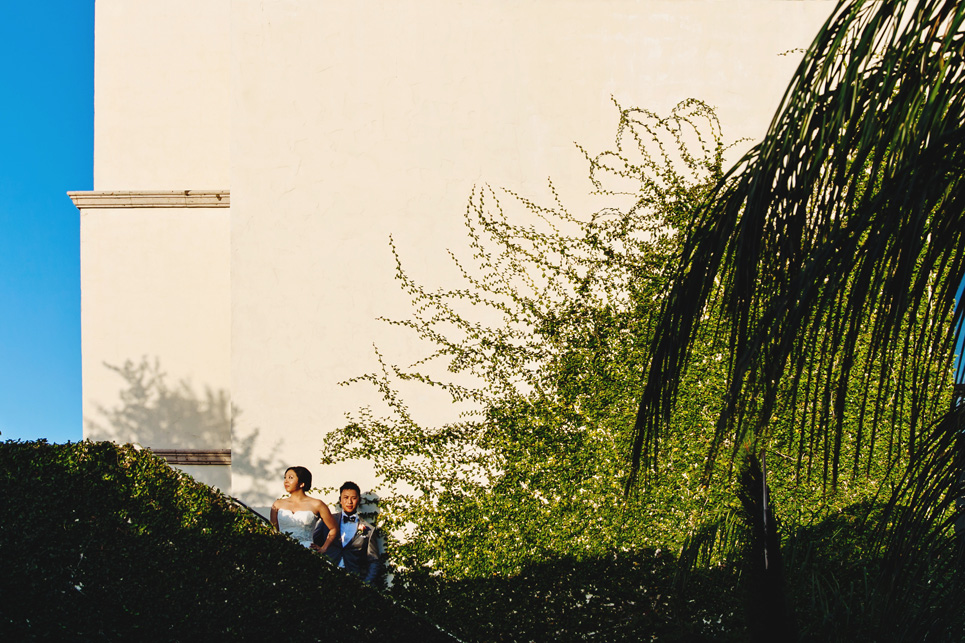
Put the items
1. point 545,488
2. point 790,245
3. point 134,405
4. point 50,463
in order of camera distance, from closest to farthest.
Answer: point 790,245 < point 50,463 < point 545,488 < point 134,405

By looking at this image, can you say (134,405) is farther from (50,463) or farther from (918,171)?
(918,171)

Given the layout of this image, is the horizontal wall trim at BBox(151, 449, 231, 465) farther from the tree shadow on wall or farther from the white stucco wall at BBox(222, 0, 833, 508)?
the white stucco wall at BBox(222, 0, 833, 508)

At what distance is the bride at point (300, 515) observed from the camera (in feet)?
26.3

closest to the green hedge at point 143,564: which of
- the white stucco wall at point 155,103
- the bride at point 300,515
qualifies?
the bride at point 300,515

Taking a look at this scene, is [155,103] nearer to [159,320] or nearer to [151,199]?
A: [151,199]

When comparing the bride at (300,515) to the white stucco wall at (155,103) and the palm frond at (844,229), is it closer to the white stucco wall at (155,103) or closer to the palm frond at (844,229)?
the white stucco wall at (155,103)

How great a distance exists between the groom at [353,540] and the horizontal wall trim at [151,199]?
14.3 feet

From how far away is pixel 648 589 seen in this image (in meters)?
7.79

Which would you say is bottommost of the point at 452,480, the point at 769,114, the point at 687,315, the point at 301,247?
the point at 687,315

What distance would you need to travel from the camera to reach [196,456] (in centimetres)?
1109

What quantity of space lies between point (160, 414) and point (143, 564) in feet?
22.6

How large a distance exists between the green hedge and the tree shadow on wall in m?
6.34

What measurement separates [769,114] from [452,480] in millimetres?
4851

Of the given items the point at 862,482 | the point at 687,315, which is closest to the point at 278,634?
the point at 687,315
